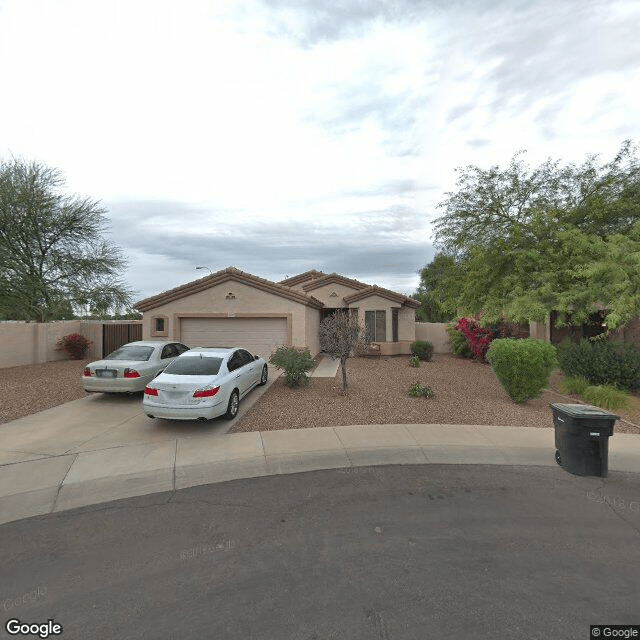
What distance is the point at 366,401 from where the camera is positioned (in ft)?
30.8

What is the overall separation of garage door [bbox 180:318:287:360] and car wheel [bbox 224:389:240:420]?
23.3 ft

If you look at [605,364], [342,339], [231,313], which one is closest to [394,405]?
[342,339]

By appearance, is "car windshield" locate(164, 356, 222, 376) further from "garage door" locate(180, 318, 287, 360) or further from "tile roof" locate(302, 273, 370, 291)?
"tile roof" locate(302, 273, 370, 291)

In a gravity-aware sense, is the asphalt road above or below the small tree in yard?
below

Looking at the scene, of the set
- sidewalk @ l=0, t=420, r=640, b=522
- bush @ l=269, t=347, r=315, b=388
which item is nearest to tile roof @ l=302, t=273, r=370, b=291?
bush @ l=269, t=347, r=315, b=388

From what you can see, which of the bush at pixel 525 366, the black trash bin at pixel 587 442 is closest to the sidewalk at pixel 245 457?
the black trash bin at pixel 587 442

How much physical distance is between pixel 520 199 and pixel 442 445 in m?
10.9

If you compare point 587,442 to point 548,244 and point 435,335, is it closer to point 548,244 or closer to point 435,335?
point 548,244

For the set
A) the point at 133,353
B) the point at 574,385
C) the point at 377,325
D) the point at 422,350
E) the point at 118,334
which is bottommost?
the point at 574,385

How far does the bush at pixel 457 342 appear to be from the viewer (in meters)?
18.8

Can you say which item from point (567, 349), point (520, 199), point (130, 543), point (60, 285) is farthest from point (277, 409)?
point (60, 285)

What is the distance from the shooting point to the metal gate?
17.8 metres

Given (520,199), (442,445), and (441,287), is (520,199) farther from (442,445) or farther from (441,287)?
(442,445)

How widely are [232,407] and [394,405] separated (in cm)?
383
